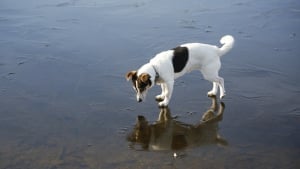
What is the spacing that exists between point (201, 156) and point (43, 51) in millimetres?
4619

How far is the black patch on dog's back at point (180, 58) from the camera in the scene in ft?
19.6

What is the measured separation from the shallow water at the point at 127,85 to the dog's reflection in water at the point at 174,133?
101 mm

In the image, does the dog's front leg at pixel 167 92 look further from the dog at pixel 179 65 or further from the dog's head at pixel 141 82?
the dog's head at pixel 141 82

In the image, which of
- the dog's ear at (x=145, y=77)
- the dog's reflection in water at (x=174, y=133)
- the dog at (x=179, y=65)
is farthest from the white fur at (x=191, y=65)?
the dog's reflection in water at (x=174, y=133)

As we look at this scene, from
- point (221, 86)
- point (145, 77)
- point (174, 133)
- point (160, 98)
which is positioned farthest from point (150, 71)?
point (221, 86)

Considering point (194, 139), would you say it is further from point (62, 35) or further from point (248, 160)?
point (62, 35)

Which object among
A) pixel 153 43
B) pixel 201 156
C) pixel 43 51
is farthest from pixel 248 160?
pixel 43 51

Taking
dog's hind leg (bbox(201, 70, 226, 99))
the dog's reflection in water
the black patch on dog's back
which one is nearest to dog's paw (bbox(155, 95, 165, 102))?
the dog's reflection in water

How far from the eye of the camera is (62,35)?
9203 mm

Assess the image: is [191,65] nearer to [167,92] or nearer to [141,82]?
[167,92]

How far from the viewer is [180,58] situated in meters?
6.00

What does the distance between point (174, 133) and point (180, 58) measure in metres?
1.16

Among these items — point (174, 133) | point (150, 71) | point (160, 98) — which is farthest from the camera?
point (160, 98)

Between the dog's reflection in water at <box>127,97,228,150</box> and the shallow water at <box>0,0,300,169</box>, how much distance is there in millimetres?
101
